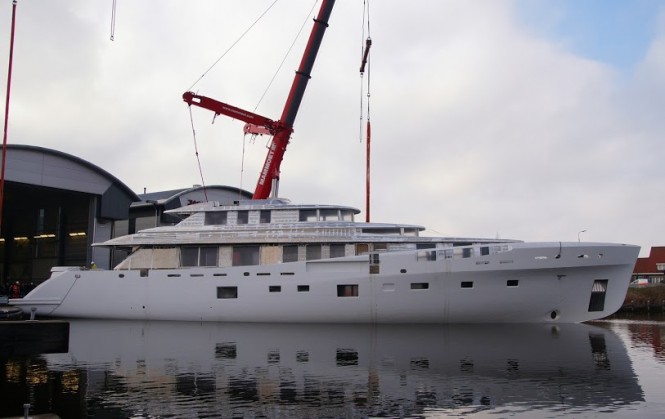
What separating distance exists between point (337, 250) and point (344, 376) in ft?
43.8

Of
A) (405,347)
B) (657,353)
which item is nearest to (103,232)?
(405,347)

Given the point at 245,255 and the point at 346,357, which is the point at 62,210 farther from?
the point at 346,357

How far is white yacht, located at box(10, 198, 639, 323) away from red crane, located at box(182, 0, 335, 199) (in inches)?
90.4

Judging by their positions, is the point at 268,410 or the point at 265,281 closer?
the point at 268,410

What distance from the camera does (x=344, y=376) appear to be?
1322cm

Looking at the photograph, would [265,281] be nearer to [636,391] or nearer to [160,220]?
[636,391]

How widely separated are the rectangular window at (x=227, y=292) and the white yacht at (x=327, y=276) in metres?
0.05

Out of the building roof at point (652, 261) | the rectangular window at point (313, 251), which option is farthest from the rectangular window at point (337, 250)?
the building roof at point (652, 261)

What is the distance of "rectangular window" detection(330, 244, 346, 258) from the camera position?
86.3 feet

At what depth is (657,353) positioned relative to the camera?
1695 cm

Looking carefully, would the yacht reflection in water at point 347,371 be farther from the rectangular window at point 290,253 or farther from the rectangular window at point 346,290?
the rectangular window at point 290,253

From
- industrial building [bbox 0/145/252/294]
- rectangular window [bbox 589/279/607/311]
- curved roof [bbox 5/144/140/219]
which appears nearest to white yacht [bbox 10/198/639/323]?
rectangular window [bbox 589/279/607/311]

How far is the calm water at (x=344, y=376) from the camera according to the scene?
10.2 meters

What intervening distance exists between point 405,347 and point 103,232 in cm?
3309
